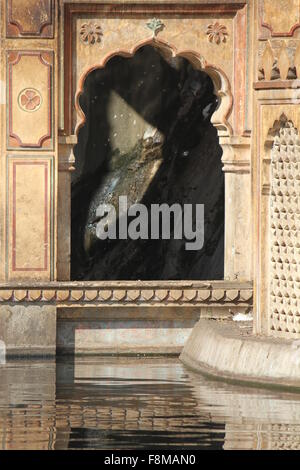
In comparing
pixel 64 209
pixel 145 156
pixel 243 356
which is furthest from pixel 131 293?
pixel 145 156

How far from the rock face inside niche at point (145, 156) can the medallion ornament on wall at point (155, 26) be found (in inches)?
120

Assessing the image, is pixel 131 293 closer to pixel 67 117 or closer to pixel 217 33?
pixel 67 117

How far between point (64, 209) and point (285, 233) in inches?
153

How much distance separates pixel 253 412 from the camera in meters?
18.1

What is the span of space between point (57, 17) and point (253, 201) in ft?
11.9

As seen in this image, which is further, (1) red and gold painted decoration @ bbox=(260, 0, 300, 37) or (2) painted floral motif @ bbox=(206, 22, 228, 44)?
(2) painted floral motif @ bbox=(206, 22, 228, 44)

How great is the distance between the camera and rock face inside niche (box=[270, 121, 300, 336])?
66.8ft

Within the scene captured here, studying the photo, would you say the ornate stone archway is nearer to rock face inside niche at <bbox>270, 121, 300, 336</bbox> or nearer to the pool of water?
the pool of water

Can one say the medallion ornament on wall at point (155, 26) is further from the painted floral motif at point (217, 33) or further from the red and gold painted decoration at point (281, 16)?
the red and gold painted decoration at point (281, 16)

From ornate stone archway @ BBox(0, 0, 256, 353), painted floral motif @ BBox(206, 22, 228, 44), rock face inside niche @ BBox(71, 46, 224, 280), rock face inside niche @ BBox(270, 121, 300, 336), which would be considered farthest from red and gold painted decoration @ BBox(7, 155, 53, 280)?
rock face inside niche @ BBox(71, 46, 224, 280)

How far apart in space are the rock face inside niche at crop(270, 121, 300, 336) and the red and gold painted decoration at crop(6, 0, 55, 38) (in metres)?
3.69

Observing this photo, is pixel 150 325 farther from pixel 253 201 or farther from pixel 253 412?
pixel 253 412
